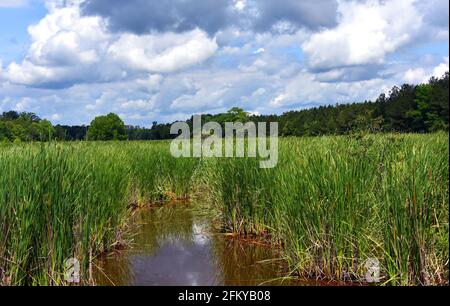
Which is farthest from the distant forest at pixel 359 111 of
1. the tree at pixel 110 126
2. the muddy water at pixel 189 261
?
the muddy water at pixel 189 261

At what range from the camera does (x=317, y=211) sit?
17.6 feet

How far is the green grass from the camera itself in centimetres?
452

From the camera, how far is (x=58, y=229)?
4898 mm

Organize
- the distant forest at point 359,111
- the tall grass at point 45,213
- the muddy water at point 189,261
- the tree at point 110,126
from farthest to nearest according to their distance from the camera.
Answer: the tree at point 110,126, the distant forest at point 359,111, the muddy water at point 189,261, the tall grass at point 45,213

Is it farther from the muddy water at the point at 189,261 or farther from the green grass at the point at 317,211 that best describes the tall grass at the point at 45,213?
the muddy water at the point at 189,261

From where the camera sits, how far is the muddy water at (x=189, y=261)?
5.89 meters

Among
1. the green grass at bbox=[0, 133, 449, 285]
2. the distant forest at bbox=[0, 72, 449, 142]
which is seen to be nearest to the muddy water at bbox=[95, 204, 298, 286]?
the green grass at bbox=[0, 133, 449, 285]

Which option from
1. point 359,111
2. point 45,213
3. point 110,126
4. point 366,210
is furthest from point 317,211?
point 110,126

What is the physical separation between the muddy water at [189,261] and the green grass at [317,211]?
1.56 ft

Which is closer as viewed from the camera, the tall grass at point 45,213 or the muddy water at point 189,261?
the tall grass at point 45,213

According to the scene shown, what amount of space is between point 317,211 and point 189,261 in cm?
252

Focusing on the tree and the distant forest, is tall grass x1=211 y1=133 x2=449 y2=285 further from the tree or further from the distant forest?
the tree
